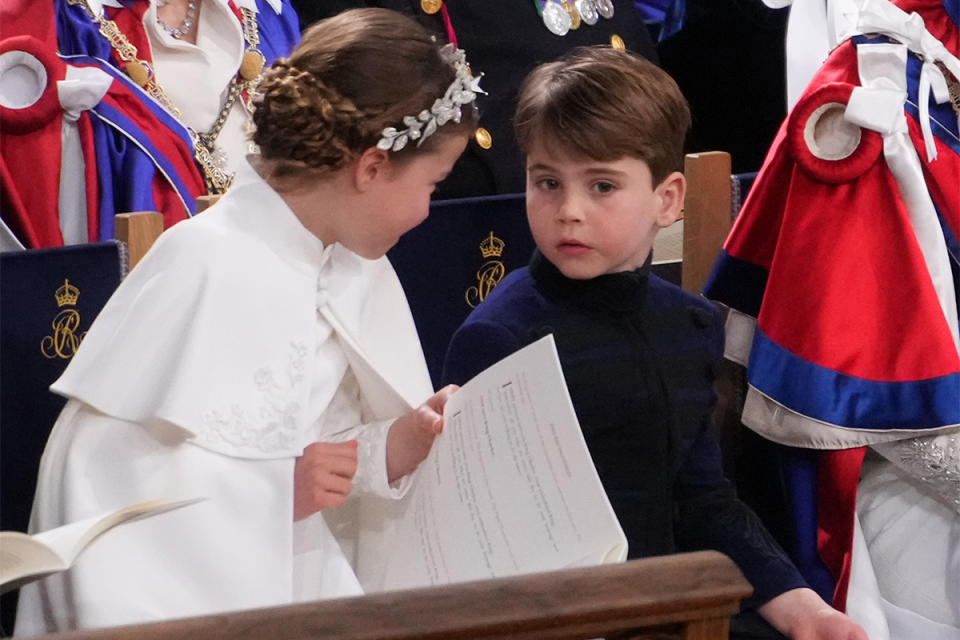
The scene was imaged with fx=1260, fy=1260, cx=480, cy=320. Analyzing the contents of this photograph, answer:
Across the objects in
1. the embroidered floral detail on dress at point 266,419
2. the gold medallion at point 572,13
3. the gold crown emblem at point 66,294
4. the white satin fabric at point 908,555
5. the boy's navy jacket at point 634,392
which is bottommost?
the white satin fabric at point 908,555

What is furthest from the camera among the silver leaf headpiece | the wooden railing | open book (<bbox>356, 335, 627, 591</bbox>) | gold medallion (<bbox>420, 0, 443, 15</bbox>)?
gold medallion (<bbox>420, 0, 443, 15</bbox>)

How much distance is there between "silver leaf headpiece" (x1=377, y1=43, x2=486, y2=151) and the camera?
1.23 m

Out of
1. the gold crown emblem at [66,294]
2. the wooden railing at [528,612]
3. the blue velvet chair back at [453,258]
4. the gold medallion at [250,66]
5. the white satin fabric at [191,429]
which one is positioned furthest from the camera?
the gold medallion at [250,66]

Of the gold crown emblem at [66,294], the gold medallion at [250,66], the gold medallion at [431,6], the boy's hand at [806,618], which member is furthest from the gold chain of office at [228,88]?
the boy's hand at [806,618]

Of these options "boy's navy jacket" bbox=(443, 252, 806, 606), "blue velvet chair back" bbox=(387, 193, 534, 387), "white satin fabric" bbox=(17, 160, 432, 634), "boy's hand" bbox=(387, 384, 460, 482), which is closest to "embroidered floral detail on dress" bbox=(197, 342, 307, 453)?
"white satin fabric" bbox=(17, 160, 432, 634)

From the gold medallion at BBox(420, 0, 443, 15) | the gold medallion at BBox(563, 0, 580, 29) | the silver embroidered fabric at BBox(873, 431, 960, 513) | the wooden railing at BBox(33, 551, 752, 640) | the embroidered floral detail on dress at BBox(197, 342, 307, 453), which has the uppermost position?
the gold medallion at BBox(420, 0, 443, 15)

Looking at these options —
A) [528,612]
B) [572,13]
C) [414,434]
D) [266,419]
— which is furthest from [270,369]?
[572,13]

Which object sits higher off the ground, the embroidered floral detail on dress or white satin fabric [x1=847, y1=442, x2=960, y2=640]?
the embroidered floral detail on dress

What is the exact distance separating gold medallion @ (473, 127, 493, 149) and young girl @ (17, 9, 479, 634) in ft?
2.02

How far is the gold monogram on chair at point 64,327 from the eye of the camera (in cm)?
145

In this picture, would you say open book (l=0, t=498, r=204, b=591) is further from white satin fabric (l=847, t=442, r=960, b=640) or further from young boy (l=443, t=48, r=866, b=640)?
white satin fabric (l=847, t=442, r=960, b=640)

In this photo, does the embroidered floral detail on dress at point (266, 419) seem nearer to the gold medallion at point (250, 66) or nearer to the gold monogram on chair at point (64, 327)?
the gold monogram on chair at point (64, 327)

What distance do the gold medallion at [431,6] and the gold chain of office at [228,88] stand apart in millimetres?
257

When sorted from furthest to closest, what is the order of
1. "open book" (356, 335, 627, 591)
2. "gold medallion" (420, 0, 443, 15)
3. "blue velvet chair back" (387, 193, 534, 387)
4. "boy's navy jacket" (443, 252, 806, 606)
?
"gold medallion" (420, 0, 443, 15) < "blue velvet chair back" (387, 193, 534, 387) < "boy's navy jacket" (443, 252, 806, 606) < "open book" (356, 335, 627, 591)
